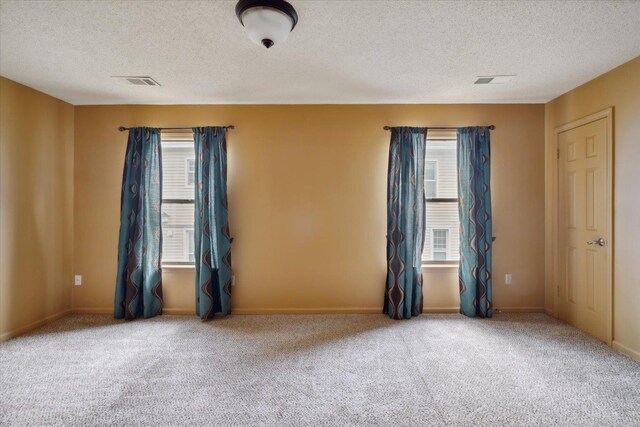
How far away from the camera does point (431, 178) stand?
3.63m

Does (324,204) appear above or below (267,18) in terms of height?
below

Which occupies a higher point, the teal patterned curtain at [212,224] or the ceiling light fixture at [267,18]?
the ceiling light fixture at [267,18]

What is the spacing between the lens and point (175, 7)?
5.96 ft

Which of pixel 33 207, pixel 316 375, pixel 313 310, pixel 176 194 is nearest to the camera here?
pixel 316 375

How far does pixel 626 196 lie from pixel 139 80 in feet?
15.5

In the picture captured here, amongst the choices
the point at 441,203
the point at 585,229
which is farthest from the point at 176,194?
the point at 585,229

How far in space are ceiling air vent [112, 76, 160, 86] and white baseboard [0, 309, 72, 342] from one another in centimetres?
277

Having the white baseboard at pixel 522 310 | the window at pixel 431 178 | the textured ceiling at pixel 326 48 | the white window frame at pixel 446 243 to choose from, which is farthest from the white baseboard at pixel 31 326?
the white baseboard at pixel 522 310

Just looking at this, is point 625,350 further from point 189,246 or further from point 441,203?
point 189,246

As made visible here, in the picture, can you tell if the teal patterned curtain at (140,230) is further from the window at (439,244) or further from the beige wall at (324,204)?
the window at (439,244)

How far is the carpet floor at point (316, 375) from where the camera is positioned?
5.92 ft

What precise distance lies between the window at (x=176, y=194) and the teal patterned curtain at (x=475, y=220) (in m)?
3.34

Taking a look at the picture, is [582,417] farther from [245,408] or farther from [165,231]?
[165,231]

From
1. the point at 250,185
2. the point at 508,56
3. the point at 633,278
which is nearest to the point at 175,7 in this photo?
the point at 250,185
